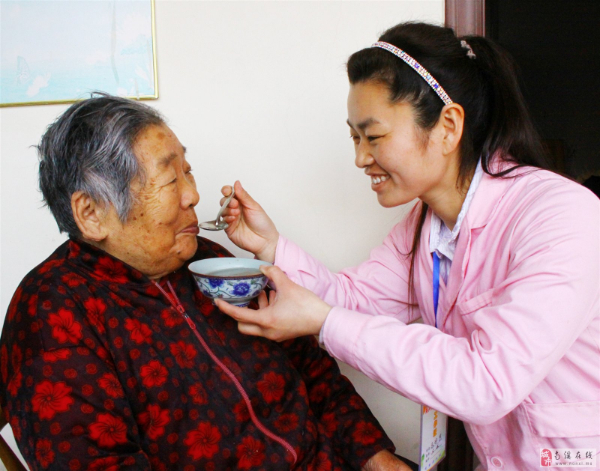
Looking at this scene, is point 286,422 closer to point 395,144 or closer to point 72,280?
point 72,280

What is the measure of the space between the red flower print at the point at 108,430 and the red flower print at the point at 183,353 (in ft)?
0.67

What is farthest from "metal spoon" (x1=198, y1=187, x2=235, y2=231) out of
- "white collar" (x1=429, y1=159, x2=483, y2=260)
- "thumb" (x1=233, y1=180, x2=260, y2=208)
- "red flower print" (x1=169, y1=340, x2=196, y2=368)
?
"white collar" (x1=429, y1=159, x2=483, y2=260)

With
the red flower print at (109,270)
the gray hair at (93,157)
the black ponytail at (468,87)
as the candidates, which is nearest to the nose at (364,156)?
the black ponytail at (468,87)

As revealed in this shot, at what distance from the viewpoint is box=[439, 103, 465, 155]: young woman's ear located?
1.19 metres

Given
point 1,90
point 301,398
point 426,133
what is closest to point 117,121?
point 426,133

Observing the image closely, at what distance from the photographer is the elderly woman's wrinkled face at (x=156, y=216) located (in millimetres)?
1213

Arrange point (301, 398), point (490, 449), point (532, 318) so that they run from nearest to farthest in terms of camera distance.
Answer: point (532, 318) → point (490, 449) → point (301, 398)

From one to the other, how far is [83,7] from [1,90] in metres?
0.48

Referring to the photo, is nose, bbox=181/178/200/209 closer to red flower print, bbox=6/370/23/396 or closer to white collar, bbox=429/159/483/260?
red flower print, bbox=6/370/23/396

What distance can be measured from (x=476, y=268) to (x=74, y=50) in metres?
1.70

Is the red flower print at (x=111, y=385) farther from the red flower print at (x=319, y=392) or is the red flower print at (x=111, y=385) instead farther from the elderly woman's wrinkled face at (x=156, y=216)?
the red flower print at (x=319, y=392)

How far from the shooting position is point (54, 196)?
3.98 ft

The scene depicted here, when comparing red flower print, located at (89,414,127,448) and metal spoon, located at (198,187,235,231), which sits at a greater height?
metal spoon, located at (198,187,235,231)

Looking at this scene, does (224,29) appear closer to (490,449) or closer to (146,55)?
(146,55)
